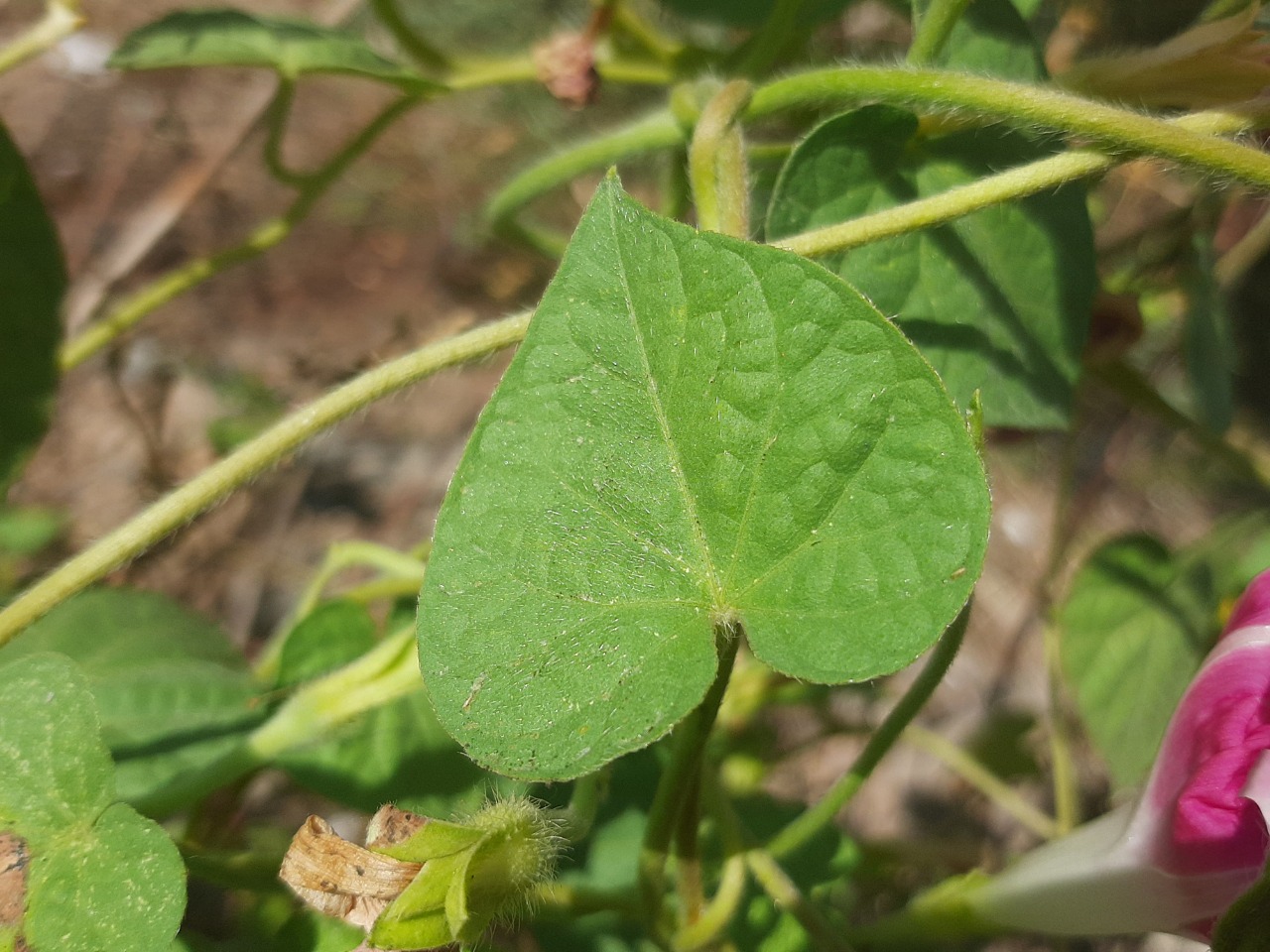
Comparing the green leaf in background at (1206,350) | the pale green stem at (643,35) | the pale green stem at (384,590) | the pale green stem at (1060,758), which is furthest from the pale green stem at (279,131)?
the pale green stem at (1060,758)

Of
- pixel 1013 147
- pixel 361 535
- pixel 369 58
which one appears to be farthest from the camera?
pixel 361 535

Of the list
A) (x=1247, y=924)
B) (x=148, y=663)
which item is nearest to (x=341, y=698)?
(x=148, y=663)

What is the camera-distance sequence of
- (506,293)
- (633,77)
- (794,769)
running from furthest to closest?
(506,293), (794,769), (633,77)

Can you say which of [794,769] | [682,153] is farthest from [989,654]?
[682,153]

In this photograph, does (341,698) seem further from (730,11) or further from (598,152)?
(730,11)

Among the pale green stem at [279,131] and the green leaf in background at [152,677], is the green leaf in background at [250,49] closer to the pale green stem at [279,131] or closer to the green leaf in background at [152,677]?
the pale green stem at [279,131]

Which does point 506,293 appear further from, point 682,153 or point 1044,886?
point 1044,886

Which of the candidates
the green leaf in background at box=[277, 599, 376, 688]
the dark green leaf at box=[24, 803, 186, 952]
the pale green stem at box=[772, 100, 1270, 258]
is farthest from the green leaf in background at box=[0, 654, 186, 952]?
the pale green stem at box=[772, 100, 1270, 258]
